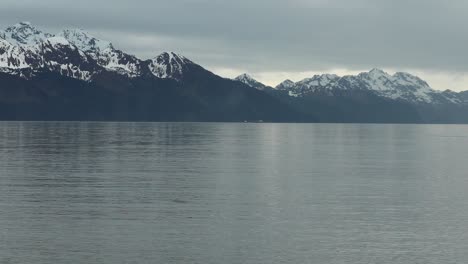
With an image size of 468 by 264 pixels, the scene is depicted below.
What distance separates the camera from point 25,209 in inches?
2603

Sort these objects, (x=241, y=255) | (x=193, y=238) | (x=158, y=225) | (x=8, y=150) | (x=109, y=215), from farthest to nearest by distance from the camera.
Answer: (x=8, y=150), (x=109, y=215), (x=158, y=225), (x=193, y=238), (x=241, y=255)

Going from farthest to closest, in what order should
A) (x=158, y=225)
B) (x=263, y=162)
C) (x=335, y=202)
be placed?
(x=263, y=162), (x=335, y=202), (x=158, y=225)

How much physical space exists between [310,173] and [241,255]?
189ft

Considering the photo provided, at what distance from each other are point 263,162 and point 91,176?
39.8 m

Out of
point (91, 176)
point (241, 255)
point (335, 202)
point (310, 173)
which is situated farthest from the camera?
point (310, 173)

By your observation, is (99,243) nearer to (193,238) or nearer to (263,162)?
(193,238)

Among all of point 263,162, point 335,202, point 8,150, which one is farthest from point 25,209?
point 8,150

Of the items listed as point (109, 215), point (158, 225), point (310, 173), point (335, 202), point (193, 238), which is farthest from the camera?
point (310, 173)

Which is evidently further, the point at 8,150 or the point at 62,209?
the point at 8,150

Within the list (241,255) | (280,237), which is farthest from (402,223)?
(241,255)

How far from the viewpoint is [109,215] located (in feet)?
209

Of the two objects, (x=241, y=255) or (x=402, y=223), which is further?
(x=402, y=223)

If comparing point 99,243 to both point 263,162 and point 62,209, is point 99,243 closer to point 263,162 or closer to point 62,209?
point 62,209

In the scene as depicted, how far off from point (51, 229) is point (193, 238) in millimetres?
11258
